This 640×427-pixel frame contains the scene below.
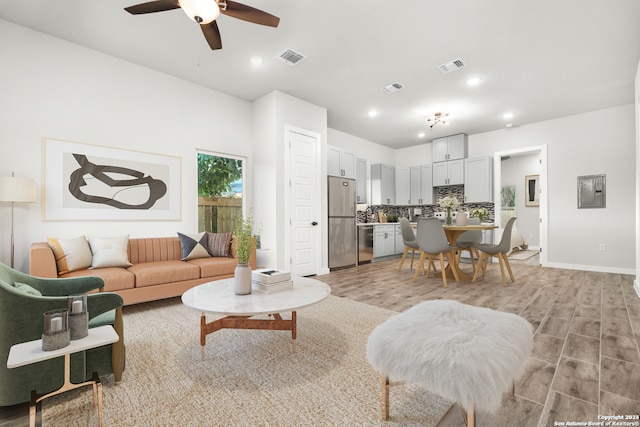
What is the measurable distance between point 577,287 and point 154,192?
600cm

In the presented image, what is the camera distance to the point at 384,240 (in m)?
6.62

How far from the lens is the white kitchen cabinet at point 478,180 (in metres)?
6.15

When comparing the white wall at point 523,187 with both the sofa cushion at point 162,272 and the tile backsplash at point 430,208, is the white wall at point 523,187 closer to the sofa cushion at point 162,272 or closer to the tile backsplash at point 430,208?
the tile backsplash at point 430,208

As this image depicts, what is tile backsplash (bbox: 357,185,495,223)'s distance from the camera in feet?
21.7

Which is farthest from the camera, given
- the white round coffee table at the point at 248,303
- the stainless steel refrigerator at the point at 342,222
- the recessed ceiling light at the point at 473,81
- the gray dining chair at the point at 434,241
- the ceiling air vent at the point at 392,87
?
the stainless steel refrigerator at the point at 342,222

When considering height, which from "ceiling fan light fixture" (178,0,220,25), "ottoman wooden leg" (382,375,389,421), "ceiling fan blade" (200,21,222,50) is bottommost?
"ottoman wooden leg" (382,375,389,421)

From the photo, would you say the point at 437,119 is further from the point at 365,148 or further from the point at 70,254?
the point at 70,254

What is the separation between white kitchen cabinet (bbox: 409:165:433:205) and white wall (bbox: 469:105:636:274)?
205 centimetres

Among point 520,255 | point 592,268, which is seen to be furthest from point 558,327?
point 520,255

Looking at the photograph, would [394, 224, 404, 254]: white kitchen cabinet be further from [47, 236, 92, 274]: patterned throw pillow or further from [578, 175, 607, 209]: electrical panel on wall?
[47, 236, 92, 274]: patterned throw pillow

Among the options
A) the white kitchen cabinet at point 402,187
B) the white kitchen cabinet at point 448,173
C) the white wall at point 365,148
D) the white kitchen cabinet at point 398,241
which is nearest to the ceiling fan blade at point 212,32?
→ the white wall at point 365,148

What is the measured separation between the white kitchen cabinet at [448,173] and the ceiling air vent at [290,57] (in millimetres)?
4654

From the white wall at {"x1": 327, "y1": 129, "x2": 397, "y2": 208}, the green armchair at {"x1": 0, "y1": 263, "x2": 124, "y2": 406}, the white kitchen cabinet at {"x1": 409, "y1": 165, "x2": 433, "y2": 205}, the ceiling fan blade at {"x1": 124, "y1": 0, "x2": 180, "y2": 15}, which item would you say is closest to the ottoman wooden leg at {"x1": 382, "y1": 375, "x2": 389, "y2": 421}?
the green armchair at {"x1": 0, "y1": 263, "x2": 124, "y2": 406}

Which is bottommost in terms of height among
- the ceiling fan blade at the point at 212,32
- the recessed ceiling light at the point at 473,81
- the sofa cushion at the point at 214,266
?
the sofa cushion at the point at 214,266
